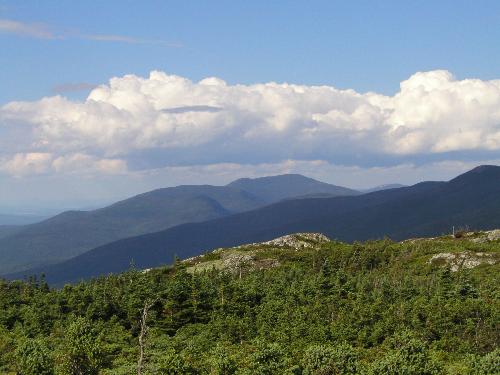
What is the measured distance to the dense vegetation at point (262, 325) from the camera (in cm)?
5966

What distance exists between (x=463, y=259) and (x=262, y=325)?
7808 cm

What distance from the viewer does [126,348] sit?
261ft

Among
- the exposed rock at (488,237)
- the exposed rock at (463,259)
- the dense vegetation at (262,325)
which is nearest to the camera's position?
the dense vegetation at (262,325)

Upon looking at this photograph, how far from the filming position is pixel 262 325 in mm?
84000

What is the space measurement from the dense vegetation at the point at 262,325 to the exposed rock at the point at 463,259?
37.4ft

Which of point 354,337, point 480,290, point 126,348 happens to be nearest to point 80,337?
point 126,348

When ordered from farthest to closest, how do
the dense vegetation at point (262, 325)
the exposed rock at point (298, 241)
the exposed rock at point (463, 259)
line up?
the exposed rock at point (298, 241) < the exposed rock at point (463, 259) < the dense vegetation at point (262, 325)

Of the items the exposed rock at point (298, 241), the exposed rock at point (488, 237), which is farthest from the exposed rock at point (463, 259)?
the exposed rock at point (298, 241)

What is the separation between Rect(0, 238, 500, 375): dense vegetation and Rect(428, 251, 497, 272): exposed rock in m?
11.4

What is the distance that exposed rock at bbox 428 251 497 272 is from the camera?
447ft

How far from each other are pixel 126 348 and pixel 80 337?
1401 centimetres

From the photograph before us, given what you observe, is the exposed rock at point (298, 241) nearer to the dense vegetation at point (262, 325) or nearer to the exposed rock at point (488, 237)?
the exposed rock at point (488, 237)

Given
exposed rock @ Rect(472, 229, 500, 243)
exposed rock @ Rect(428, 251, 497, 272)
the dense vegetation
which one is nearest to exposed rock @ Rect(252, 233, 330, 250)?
exposed rock @ Rect(428, 251, 497, 272)

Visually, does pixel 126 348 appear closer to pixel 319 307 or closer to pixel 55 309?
pixel 55 309
